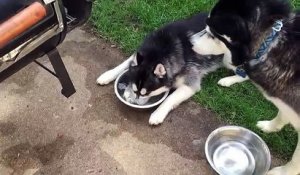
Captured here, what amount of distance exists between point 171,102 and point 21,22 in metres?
1.65

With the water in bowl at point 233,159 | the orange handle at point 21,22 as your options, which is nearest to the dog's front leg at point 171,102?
the water in bowl at point 233,159

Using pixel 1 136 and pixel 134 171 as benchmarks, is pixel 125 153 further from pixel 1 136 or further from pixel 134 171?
pixel 1 136

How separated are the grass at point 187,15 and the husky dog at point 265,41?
2.49ft

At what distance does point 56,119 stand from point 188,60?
1.23 m

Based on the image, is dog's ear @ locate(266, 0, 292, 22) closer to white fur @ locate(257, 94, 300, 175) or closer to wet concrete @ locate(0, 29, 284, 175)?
white fur @ locate(257, 94, 300, 175)

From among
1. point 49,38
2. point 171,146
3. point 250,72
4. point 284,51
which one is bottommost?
point 171,146

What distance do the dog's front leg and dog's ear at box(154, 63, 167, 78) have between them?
0.22m

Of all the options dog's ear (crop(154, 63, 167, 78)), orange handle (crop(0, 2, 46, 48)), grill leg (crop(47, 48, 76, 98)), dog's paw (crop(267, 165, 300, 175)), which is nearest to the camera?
orange handle (crop(0, 2, 46, 48))

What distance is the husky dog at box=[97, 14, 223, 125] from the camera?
11.0 feet

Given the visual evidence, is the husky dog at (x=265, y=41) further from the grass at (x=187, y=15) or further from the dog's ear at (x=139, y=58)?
the dog's ear at (x=139, y=58)

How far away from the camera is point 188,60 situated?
11.8 ft

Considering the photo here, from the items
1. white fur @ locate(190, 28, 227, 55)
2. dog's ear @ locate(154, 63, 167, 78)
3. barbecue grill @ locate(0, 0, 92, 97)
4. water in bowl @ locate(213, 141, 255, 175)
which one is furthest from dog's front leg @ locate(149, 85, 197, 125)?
barbecue grill @ locate(0, 0, 92, 97)

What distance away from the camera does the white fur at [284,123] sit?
8.45 ft

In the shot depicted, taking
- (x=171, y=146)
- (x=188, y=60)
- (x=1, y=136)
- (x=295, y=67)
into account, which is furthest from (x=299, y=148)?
(x=1, y=136)
